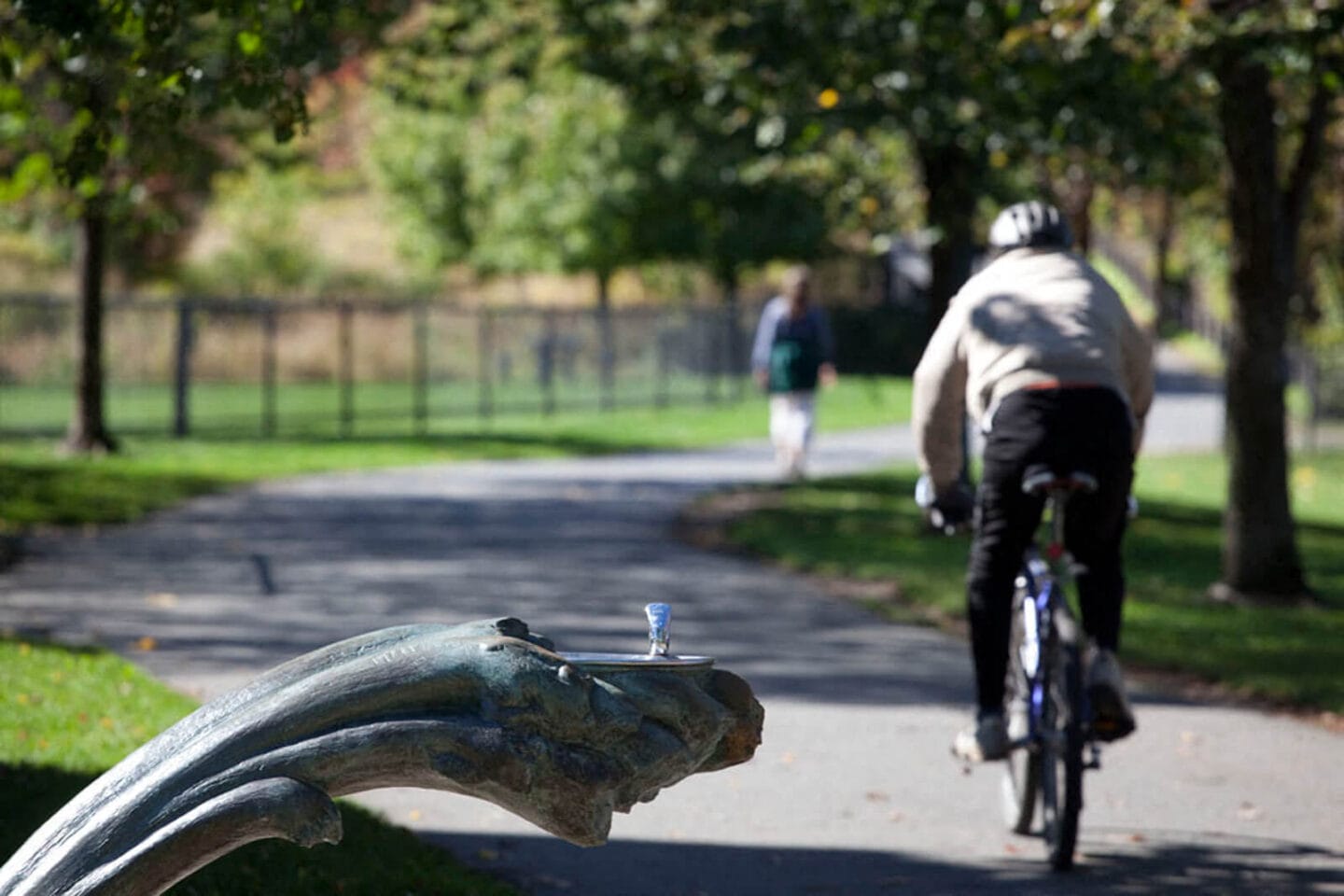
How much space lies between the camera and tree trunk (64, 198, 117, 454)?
801 inches

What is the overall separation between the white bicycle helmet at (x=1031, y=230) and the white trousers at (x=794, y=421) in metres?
12.2

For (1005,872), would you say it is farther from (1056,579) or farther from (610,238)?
(610,238)

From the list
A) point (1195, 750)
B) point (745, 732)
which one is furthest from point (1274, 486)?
point (745, 732)

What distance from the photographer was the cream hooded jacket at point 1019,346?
584 cm

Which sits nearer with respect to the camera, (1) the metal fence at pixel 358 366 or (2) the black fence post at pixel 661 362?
(1) the metal fence at pixel 358 366

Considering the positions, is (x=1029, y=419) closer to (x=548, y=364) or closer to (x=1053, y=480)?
(x=1053, y=480)

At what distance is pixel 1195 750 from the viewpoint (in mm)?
7621

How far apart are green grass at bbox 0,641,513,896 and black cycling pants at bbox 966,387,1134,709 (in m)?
1.72

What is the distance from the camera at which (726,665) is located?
926 centimetres

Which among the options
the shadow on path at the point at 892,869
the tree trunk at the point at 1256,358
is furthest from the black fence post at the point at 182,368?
the shadow on path at the point at 892,869

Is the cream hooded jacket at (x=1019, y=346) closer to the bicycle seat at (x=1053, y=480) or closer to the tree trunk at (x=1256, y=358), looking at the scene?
the bicycle seat at (x=1053, y=480)

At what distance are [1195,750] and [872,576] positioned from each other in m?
4.88

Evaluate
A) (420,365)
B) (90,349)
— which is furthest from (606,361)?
(90,349)

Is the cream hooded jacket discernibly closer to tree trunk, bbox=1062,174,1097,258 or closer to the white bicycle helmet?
the white bicycle helmet
